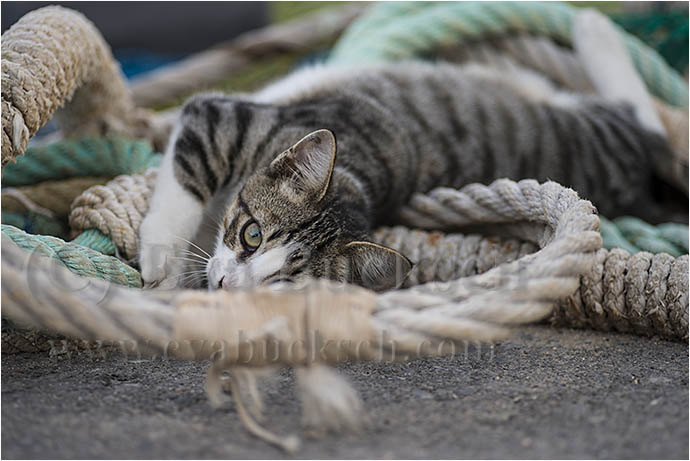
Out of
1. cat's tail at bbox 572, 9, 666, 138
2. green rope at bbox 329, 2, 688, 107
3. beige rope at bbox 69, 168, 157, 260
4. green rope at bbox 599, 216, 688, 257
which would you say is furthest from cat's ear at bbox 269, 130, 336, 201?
cat's tail at bbox 572, 9, 666, 138

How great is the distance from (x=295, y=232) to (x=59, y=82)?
382 millimetres

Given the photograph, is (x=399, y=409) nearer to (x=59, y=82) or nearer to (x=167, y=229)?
(x=167, y=229)

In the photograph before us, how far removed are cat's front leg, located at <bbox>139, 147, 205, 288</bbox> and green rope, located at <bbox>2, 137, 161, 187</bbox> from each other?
2.4 inches

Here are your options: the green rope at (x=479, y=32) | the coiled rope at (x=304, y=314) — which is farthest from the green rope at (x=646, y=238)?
the green rope at (x=479, y=32)

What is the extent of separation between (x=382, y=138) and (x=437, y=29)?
0.51 metres

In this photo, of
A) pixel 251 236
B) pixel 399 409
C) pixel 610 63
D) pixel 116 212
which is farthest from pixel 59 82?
pixel 610 63

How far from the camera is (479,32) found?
157cm

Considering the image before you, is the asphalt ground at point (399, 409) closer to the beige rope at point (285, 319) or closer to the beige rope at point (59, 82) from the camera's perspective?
the beige rope at point (285, 319)

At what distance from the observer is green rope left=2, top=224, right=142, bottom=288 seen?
687 mm

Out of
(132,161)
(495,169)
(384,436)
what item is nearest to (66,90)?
(132,161)

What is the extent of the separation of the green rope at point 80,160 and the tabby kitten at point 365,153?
0.07 meters

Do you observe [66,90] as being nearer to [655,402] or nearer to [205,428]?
[205,428]

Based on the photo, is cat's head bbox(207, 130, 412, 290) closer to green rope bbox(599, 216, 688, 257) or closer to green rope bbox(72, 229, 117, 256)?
green rope bbox(72, 229, 117, 256)

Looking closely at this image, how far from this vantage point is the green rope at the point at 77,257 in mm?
687
